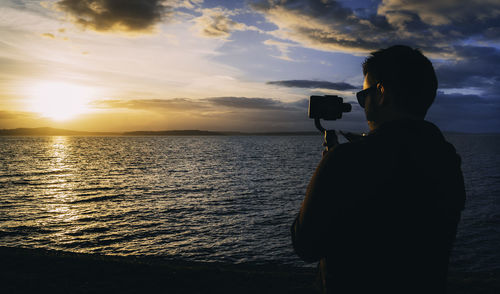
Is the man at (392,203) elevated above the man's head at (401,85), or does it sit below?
Result: below

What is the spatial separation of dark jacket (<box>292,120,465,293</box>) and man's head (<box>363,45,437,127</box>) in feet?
0.54

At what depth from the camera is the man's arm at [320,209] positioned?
1701mm

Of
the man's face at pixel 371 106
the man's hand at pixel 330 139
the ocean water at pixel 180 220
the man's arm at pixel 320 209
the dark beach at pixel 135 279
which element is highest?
the man's face at pixel 371 106

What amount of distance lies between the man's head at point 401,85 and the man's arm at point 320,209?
503mm

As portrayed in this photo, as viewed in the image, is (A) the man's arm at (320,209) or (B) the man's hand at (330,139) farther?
(B) the man's hand at (330,139)

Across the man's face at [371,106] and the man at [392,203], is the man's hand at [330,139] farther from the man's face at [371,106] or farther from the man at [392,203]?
the man at [392,203]

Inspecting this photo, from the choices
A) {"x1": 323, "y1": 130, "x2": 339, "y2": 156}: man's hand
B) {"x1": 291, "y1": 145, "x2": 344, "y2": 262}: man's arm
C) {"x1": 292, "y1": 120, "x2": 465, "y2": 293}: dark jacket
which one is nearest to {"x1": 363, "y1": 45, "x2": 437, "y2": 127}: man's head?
{"x1": 292, "y1": 120, "x2": 465, "y2": 293}: dark jacket

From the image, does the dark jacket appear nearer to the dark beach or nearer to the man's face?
the man's face

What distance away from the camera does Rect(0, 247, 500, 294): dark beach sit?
27.8 ft

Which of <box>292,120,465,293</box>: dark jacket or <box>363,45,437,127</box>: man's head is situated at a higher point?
<box>363,45,437,127</box>: man's head

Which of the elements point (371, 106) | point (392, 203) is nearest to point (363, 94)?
point (371, 106)

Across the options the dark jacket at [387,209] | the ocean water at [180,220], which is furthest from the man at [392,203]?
the ocean water at [180,220]

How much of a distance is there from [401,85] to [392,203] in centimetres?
72

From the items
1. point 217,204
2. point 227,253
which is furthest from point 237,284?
point 217,204
